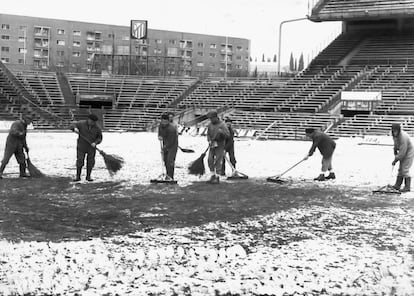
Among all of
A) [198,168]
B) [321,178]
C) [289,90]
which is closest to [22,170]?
[198,168]

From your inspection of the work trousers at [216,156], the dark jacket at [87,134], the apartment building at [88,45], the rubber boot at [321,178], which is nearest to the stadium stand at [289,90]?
the rubber boot at [321,178]

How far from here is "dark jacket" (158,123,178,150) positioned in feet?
37.5

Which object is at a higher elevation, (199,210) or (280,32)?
(280,32)

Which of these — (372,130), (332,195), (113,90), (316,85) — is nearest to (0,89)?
(113,90)

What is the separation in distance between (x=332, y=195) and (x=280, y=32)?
4165cm

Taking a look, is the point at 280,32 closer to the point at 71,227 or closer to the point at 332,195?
the point at 332,195

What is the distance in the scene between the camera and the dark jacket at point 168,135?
11.4m

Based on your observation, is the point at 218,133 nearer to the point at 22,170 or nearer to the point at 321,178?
the point at 321,178

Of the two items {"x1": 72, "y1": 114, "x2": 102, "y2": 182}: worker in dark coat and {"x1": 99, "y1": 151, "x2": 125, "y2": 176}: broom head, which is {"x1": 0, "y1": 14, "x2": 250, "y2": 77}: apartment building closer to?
{"x1": 99, "y1": 151, "x2": 125, "y2": 176}: broom head

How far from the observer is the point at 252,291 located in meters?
4.57

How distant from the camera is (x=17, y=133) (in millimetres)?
11406

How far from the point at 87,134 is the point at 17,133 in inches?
62.7

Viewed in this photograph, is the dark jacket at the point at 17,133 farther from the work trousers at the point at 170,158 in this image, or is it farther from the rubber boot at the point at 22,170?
the work trousers at the point at 170,158

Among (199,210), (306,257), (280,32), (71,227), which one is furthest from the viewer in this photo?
(280,32)
